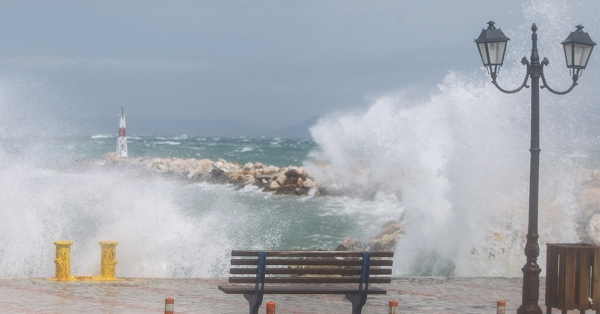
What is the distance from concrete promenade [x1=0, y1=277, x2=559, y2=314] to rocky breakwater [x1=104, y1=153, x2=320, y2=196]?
75.8 feet

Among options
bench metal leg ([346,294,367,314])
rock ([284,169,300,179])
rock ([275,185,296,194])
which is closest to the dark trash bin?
bench metal leg ([346,294,367,314])

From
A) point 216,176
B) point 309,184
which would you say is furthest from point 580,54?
point 216,176

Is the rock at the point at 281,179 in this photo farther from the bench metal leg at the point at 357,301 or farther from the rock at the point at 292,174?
the bench metal leg at the point at 357,301

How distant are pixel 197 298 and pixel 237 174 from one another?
3080 cm

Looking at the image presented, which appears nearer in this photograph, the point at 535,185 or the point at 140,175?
the point at 535,185

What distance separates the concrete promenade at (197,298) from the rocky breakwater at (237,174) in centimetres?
2309

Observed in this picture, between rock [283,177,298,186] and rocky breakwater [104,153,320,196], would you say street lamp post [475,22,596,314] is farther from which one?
rock [283,177,298,186]

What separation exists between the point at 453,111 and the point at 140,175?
91.1 feet

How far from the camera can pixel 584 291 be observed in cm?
789

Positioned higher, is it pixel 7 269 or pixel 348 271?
pixel 348 271

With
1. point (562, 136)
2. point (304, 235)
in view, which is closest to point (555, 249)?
point (562, 136)

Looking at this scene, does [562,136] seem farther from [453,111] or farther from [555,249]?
[555,249]

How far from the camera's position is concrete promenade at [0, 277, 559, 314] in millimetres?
8508

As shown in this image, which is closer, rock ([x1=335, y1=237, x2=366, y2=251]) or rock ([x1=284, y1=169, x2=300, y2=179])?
rock ([x1=335, y1=237, x2=366, y2=251])
